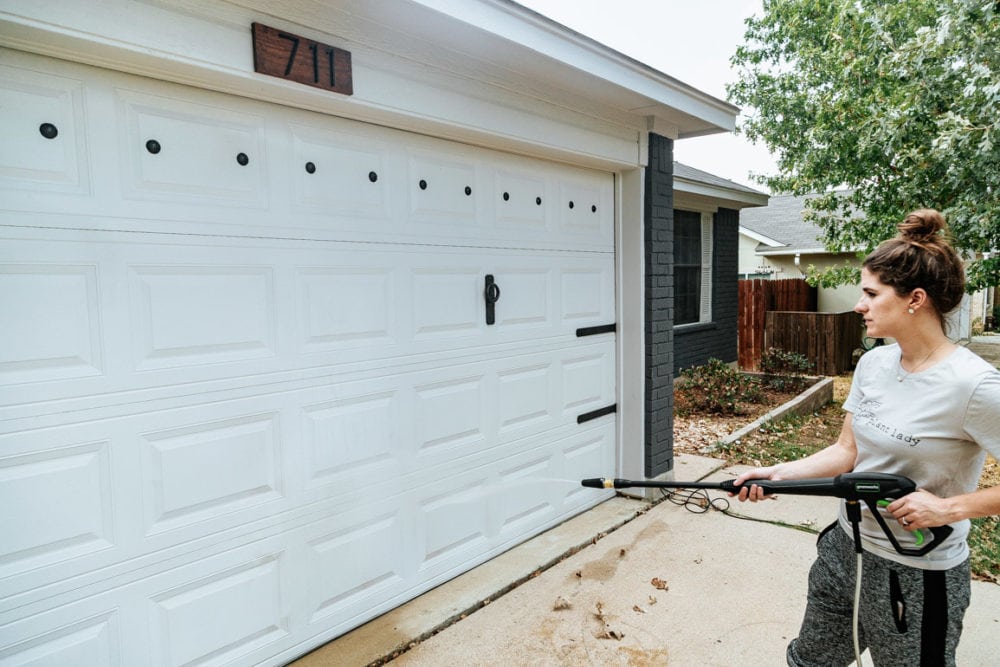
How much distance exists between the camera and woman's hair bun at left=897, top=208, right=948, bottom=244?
1.76 m

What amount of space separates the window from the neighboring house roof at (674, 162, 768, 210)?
279 millimetres

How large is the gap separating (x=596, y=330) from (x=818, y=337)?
763 centimetres

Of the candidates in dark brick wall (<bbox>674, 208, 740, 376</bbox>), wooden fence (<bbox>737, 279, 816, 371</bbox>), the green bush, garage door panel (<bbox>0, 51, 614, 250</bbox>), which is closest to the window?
dark brick wall (<bbox>674, 208, 740, 376</bbox>)

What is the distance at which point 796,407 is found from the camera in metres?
7.24

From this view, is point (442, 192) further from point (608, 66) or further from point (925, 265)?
point (925, 265)

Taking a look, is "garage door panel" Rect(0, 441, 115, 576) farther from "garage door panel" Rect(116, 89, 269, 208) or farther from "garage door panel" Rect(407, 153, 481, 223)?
"garage door panel" Rect(407, 153, 481, 223)

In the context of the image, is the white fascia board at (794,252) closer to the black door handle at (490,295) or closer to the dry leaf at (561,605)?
the black door handle at (490,295)

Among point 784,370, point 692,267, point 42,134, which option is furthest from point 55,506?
point 784,370

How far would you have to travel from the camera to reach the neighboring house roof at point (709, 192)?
312 inches

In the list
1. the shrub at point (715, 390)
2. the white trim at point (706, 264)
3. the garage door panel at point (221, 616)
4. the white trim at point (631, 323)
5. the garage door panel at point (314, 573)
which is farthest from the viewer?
the white trim at point (706, 264)

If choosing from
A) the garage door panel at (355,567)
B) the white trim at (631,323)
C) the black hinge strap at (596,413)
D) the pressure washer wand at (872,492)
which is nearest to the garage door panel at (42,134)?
the garage door panel at (355,567)

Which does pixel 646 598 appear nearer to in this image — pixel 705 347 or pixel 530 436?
pixel 530 436

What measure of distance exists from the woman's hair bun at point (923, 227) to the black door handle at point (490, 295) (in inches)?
82.6

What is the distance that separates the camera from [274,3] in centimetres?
234
